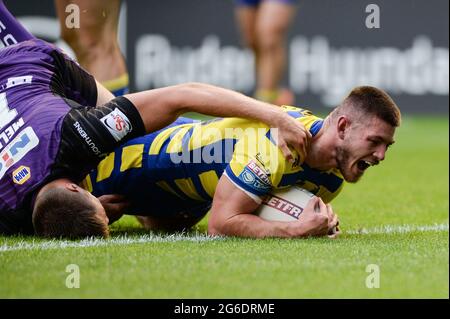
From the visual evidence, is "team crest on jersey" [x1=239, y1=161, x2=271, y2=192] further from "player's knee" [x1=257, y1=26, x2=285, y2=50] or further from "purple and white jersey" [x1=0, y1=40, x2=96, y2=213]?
"player's knee" [x1=257, y1=26, x2=285, y2=50]

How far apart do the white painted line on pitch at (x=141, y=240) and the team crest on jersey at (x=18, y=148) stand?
1.42 ft

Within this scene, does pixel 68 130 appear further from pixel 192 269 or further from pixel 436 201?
pixel 436 201

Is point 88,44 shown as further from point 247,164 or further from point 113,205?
point 247,164

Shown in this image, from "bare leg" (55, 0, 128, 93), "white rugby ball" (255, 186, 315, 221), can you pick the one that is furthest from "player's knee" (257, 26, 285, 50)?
"white rugby ball" (255, 186, 315, 221)

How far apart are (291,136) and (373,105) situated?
1.54 feet

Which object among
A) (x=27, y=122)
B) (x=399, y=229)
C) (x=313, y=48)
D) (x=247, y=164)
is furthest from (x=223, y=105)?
(x=313, y=48)

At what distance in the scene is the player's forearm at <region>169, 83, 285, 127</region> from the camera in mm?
5078

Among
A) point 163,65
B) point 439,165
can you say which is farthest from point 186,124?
point 163,65

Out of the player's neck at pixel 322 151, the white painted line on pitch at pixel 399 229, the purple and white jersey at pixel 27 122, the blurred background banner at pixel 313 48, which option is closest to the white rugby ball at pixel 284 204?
the player's neck at pixel 322 151

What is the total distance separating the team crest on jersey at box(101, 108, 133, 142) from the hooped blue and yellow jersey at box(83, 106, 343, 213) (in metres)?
0.47

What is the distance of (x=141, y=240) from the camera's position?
16.9ft

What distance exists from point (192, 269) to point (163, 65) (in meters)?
11.3

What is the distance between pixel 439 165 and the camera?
408 inches

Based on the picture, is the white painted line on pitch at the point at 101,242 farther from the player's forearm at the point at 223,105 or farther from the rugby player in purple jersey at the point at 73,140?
the player's forearm at the point at 223,105
